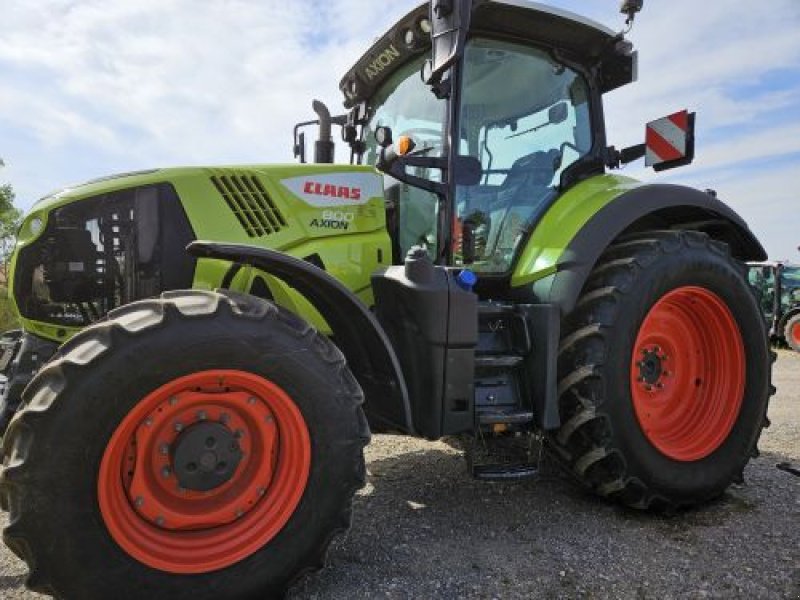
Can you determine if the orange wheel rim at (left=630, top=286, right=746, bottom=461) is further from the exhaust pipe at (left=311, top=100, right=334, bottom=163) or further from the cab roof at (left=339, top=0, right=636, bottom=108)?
the exhaust pipe at (left=311, top=100, right=334, bottom=163)

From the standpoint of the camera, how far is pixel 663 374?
3.73m

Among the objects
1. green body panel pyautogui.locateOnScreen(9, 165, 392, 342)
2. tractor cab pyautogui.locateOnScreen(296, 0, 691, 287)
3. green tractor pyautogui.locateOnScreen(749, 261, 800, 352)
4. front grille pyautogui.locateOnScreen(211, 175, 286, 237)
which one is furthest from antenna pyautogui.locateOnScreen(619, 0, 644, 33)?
green tractor pyautogui.locateOnScreen(749, 261, 800, 352)

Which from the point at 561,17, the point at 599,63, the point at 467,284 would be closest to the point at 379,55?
the point at 561,17

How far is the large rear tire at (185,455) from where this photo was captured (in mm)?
2121

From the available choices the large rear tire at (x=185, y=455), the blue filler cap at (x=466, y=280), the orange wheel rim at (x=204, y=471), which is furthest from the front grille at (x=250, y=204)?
the orange wheel rim at (x=204, y=471)

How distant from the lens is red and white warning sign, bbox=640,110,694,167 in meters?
3.91

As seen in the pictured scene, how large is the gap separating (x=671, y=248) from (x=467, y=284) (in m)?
1.18

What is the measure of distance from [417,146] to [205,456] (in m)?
2.06

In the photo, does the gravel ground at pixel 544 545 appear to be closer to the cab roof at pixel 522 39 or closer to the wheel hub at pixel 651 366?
the wheel hub at pixel 651 366

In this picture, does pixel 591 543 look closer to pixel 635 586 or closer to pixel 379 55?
pixel 635 586

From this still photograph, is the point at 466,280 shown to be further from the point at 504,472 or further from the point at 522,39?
the point at 522,39

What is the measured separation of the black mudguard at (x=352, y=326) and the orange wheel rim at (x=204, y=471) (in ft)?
1.65

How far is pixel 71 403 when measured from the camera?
2139mm

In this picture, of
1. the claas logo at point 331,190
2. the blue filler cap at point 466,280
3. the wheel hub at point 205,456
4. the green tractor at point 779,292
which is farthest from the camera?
the green tractor at point 779,292
